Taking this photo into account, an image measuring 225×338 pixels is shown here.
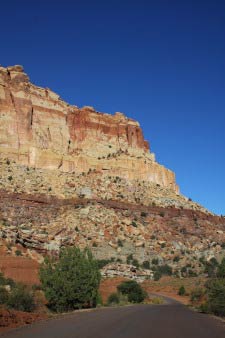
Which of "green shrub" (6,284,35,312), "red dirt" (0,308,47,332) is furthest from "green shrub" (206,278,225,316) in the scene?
"red dirt" (0,308,47,332)

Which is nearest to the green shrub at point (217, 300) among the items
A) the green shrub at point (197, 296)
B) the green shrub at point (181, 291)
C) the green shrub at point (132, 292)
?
the green shrub at point (197, 296)

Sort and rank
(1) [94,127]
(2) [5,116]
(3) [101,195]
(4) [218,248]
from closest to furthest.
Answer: (4) [218,248], (3) [101,195], (2) [5,116], (1) [94,127]

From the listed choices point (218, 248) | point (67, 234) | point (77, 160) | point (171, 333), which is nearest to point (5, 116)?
point (77, 160)

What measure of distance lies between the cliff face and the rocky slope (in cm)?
21

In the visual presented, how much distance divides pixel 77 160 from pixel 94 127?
46.4ft

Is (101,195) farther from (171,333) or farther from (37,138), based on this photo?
(171,333)

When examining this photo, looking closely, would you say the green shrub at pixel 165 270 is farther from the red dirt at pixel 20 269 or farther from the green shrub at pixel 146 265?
the red dirt at pixel 20 269

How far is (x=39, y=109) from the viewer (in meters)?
94.6

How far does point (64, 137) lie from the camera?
97.4 meters

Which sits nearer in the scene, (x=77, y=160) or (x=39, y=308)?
(x=39, y=308)

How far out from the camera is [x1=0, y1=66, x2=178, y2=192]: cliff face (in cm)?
8788

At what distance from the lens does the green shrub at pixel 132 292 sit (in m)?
43.2

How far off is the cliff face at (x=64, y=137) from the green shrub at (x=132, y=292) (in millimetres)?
44265

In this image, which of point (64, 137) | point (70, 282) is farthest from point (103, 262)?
point (64, 137)
